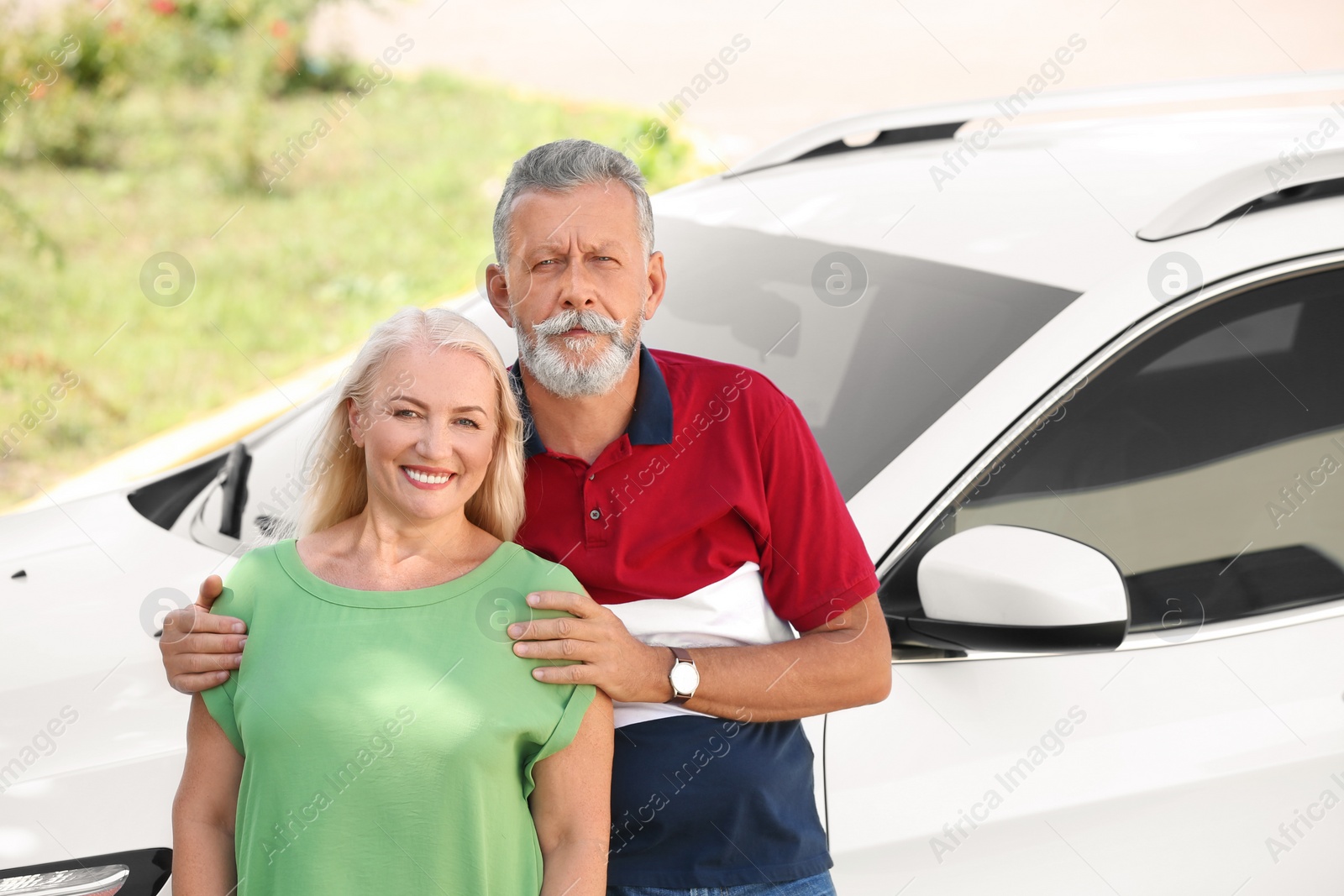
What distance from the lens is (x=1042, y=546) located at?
6.48 feet

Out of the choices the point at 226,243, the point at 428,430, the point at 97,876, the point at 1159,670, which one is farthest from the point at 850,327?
the point at 226,243

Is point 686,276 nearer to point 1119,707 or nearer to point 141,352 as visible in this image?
point 1119,707

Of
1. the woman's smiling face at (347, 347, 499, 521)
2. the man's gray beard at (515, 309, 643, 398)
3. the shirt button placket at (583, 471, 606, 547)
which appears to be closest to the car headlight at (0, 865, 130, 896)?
the woman's smiling face at (347, 347, 499, 521)

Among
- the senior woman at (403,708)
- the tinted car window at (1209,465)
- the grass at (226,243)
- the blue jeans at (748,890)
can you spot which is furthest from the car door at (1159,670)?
the grass at (226,243)

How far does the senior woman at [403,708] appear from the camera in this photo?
167cm

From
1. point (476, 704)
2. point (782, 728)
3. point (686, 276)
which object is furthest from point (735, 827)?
point (686, 276)

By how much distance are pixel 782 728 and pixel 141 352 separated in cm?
631

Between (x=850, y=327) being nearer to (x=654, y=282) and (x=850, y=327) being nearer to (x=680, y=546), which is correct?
(x=654, y=282)

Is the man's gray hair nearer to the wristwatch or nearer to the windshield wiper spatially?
the wristwatch

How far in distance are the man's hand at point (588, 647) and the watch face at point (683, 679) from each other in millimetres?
31

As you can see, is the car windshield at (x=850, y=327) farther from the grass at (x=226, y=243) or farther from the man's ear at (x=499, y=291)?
the grass at (x=226, y=243)

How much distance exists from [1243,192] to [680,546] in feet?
3.98

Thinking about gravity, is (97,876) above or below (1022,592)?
below

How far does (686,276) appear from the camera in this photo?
2850mm
